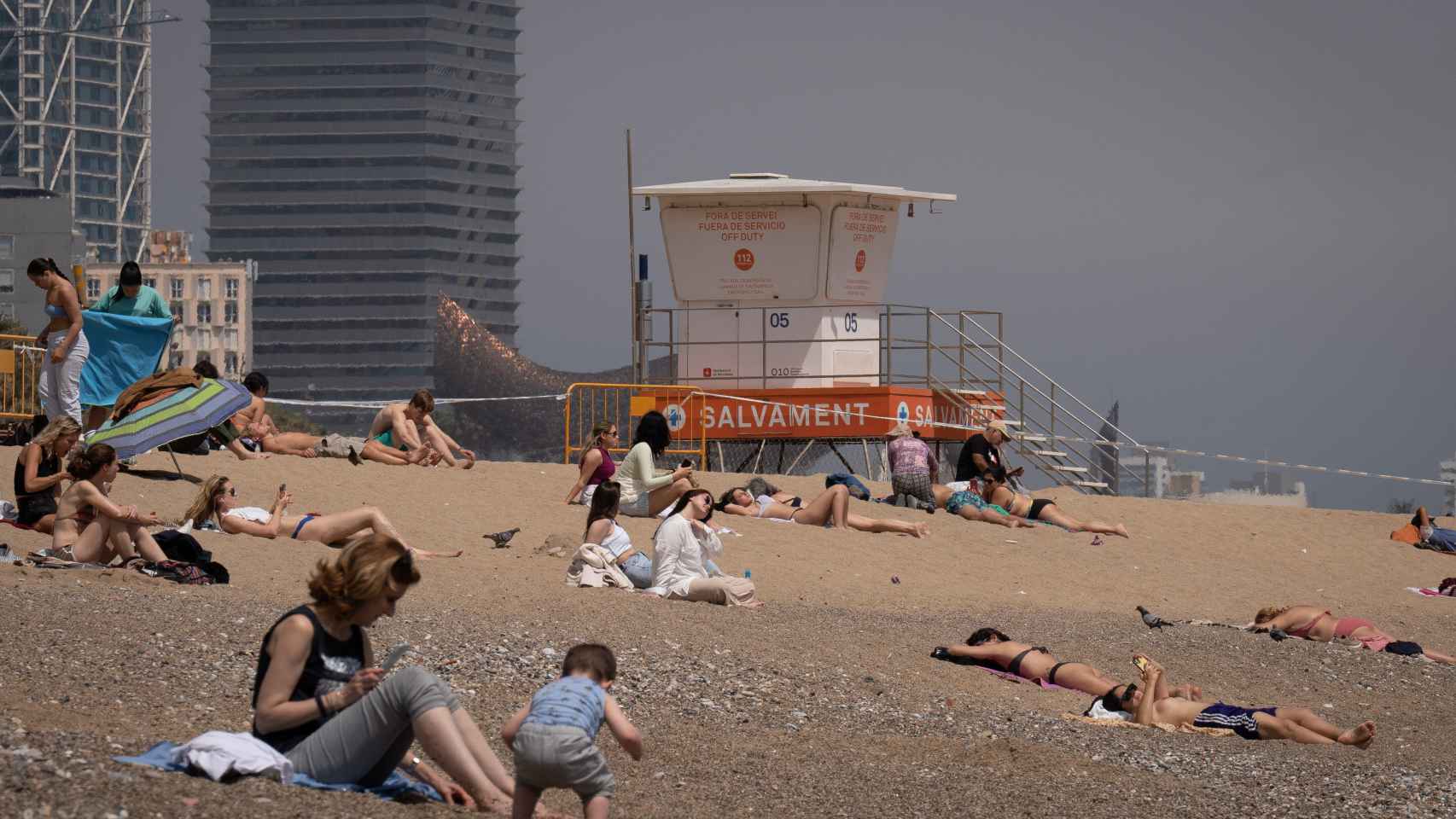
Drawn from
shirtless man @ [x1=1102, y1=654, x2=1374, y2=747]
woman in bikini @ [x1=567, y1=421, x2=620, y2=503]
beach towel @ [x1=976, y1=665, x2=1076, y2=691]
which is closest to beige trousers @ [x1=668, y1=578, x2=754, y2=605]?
beach towel @ [x1=976, y1=665, x2=1076, y2=691]

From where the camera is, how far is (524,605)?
459 inches

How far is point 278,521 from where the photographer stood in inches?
530

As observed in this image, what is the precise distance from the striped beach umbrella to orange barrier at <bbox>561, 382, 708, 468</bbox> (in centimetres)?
814

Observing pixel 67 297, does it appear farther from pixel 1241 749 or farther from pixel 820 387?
pixel 820 387

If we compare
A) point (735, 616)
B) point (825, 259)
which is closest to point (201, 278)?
point (825, 259)

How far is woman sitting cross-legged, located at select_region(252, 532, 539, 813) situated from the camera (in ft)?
21.5

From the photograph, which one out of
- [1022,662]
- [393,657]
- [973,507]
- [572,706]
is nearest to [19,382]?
[973,507]

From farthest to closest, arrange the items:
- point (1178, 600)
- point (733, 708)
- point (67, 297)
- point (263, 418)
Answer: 1. point (263, 418)
2. point (1178, 600)
3. point (67, 297)
4. point (733, 708)

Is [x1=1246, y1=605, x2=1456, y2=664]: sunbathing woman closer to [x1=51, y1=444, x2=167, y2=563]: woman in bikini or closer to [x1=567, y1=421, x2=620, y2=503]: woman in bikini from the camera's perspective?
[x1=567, y1=421, x2=620, y2=503]: woman in bikini

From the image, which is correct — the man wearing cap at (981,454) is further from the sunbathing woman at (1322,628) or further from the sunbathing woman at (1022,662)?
the sunbathing woman at (1022,662)

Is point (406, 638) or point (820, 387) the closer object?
point (406, 638)

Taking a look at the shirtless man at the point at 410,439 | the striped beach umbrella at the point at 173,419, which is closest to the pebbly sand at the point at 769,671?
the striped beach umbrella at the point at 173,419

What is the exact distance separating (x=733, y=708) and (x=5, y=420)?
12249 mm

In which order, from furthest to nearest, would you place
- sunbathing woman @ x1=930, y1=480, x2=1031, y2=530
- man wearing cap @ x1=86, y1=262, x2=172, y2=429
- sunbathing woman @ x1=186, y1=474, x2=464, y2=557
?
1. sunbathing woman @ x1=930, y1=480, x2=1031, y2=530
2. man wearing cap @ x1=86, y1=262, x2=172, y2=429
3. sunbathing woman @ x1=186, y1=474, x2=464, y2=557
